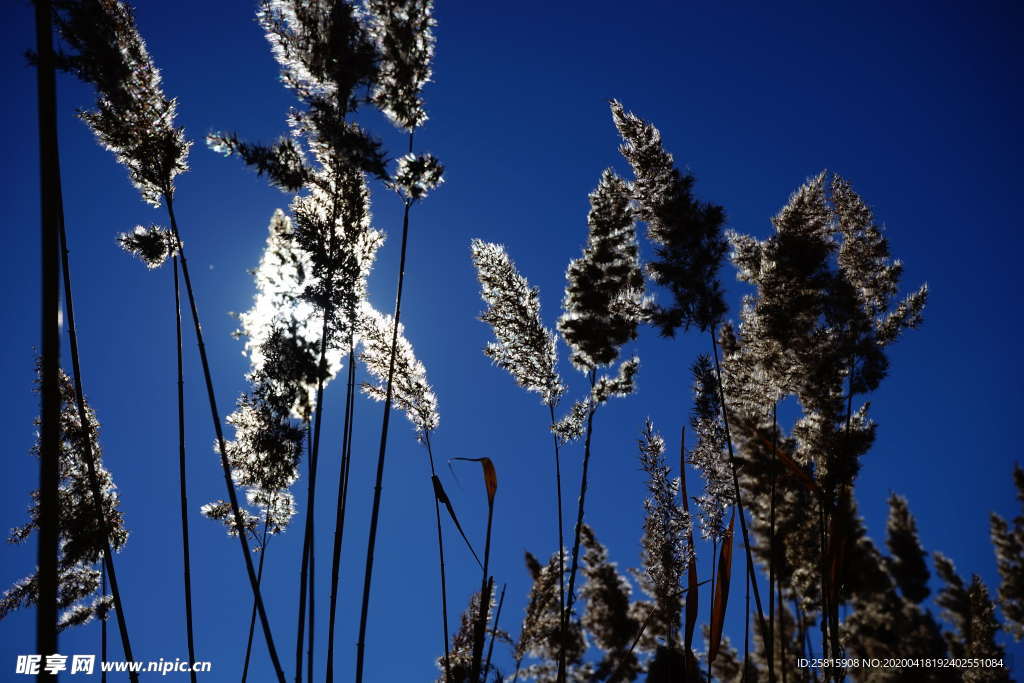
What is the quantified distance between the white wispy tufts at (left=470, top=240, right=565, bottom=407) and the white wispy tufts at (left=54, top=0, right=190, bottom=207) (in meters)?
1.86

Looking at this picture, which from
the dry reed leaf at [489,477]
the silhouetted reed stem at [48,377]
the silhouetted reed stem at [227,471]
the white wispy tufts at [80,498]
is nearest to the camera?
the silhouetted reed stem at [48,377]

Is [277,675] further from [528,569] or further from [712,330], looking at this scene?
[528,569]

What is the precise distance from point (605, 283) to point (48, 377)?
3.08 m

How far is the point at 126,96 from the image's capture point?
92.3 inches

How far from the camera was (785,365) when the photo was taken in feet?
12.1

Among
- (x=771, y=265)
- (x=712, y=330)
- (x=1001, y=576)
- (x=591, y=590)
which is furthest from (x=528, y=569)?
(x=1001, y=576)

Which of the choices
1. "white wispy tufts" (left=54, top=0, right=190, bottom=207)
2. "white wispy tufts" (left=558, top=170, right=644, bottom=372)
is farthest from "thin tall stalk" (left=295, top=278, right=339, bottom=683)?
"white wispy tufts" (left=558, top=170, right=644, bottom=372)

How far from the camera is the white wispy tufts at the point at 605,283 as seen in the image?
137 inches

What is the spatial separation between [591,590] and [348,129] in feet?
21.7

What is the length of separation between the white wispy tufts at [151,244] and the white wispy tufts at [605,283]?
8.18ft

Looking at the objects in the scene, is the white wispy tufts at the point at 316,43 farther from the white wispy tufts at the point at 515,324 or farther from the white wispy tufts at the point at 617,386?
the white wispy tufts at the point at 617,386

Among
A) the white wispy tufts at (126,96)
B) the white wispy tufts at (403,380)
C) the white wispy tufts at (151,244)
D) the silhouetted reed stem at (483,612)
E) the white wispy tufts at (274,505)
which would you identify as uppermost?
the white wispy tufts at (126,96)

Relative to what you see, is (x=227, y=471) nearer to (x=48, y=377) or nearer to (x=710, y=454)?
(x=48, y=377)

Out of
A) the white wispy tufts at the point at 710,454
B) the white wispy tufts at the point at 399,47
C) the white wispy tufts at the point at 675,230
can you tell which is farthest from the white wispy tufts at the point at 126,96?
the white wispy tufts at the point at 710,454
